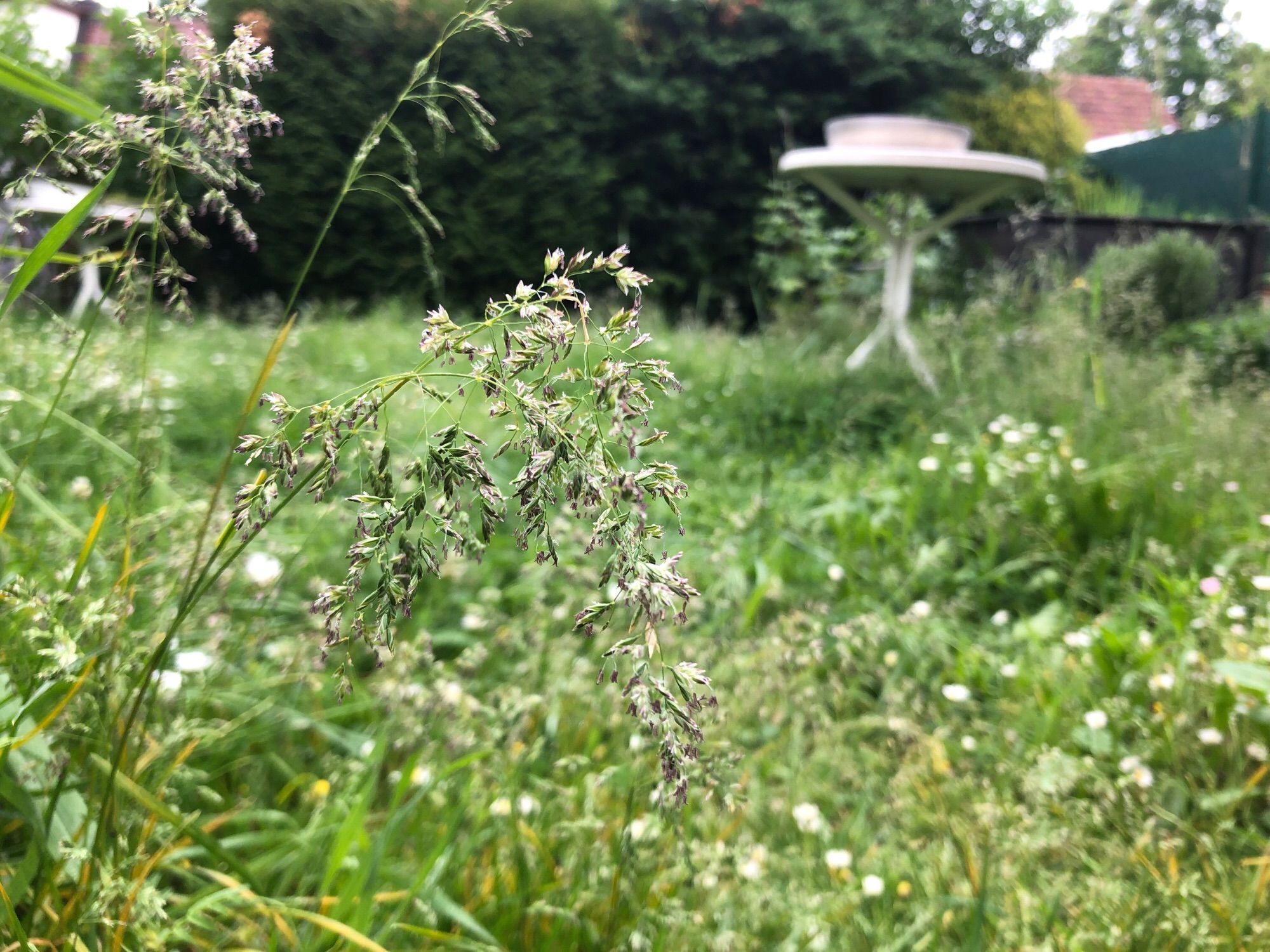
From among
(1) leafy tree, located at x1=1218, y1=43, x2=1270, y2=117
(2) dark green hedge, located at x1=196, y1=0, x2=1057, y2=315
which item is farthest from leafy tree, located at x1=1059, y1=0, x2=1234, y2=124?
(2) dark green hedge, located at x1=196, y1=0, x2=1057, y2=315

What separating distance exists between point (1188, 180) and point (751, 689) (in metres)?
10.1

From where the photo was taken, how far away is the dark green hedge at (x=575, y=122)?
7.19m

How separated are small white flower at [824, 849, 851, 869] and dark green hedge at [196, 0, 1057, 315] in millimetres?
6217

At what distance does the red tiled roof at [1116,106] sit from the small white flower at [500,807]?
759 inches

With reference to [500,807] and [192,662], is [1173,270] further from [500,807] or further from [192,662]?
[192,662]

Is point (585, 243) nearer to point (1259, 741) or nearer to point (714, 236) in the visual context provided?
point (714, 236)

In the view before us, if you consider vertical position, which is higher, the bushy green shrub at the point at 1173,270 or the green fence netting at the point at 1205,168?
the green fence netting at the point at 1205,168

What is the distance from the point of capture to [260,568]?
184 cm

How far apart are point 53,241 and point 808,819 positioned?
1390 millimetres

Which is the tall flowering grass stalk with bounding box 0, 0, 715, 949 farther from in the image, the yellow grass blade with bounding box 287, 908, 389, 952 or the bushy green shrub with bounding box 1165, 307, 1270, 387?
the bushy green shrub with bounding box 1165, 307, 1270, 387

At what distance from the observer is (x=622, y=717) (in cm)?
178

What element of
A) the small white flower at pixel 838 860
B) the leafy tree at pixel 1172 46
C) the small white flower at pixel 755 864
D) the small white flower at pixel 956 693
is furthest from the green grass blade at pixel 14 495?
the leafy tree at pixel 1172 46

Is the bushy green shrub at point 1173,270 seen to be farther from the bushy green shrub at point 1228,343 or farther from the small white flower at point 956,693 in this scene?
the small white flower at point 956,693

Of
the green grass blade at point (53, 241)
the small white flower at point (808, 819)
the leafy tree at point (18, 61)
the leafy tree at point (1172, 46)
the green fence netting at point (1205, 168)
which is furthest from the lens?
the leafy tree at point (1172, 46)
